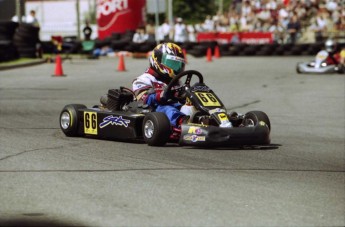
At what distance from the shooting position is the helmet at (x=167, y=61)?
9516 mm

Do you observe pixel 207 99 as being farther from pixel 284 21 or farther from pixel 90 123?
pixel 284 21

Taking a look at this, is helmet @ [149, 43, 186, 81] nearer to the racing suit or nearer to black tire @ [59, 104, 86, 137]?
the racing suit

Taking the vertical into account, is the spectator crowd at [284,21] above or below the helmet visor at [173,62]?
below

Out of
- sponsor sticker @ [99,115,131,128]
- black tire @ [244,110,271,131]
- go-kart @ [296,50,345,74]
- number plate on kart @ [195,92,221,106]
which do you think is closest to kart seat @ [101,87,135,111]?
sponsor sticker @ [99,115,131,128]

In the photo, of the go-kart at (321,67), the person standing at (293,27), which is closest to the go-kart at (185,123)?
the go-kart at (321,67)

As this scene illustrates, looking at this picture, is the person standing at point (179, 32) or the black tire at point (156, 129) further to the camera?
the person standing at point (179, 32)

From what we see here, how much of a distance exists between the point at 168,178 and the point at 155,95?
2.54 metres

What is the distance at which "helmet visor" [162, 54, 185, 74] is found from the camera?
31.2 ft

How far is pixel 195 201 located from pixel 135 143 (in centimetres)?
335

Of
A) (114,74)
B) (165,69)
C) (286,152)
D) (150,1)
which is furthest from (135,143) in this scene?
(150,1)

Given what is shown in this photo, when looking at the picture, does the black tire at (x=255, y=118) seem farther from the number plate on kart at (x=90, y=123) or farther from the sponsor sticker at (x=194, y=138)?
the number plate on kart at (x=90, y=123)

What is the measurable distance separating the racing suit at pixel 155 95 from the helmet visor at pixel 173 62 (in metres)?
0.20

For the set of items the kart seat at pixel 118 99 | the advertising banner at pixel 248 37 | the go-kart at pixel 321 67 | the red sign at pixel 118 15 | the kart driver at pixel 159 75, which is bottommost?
the advertising banner at pixel 248 37

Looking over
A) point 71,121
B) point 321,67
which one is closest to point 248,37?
point 321,67
